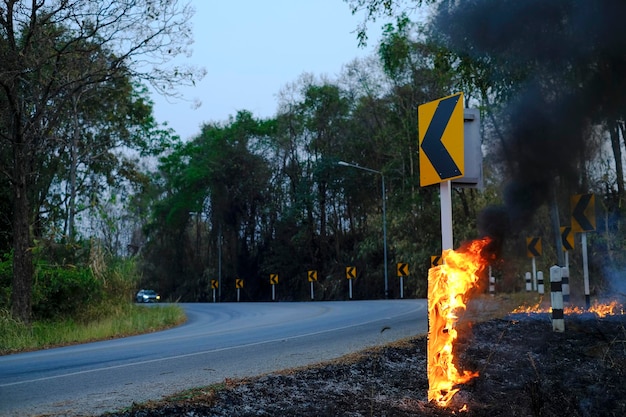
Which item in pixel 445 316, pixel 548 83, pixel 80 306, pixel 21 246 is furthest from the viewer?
pixel 80 306

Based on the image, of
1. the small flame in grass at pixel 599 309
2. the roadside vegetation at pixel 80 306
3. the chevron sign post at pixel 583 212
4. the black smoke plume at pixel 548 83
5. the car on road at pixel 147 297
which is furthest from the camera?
the car on road at pixel 147 297

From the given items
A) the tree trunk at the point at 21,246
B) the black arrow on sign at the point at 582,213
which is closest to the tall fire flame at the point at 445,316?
the black arrow on sign at the point at 582,213

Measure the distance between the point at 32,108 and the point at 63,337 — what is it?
5879 millimetres

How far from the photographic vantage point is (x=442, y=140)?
5539mm

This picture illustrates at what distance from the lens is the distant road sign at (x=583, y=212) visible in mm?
8516

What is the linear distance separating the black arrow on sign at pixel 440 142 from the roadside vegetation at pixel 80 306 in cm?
1103

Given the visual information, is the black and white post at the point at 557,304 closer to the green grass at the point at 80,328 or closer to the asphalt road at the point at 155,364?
the asphalt road at the point at 155,364

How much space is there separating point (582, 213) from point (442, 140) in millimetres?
4855

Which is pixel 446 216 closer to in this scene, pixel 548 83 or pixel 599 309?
pixel 548 83

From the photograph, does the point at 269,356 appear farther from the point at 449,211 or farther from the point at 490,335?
the point at 449,211

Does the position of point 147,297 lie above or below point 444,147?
below

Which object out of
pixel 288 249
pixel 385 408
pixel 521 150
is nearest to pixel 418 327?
pixel 521 150

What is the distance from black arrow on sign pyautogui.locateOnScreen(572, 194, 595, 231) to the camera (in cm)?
870

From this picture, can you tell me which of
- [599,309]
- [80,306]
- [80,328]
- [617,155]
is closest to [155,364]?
[617,155]
